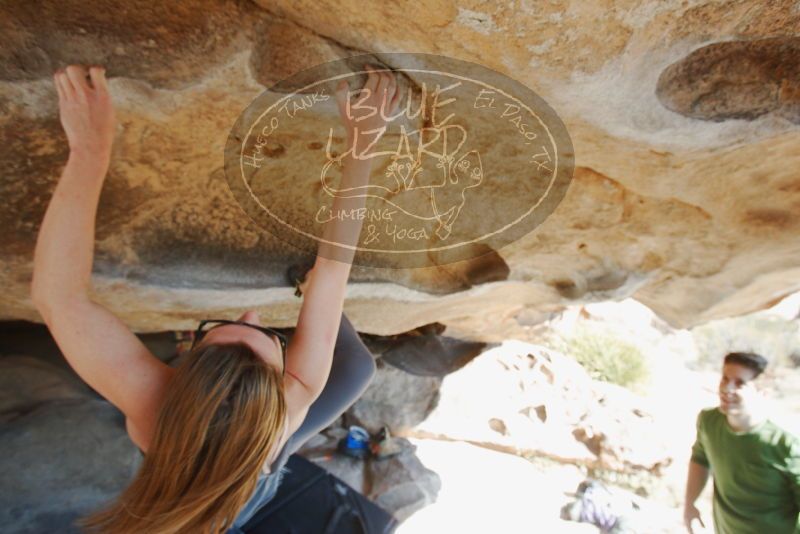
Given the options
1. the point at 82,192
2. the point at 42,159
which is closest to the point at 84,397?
the point at 42,159

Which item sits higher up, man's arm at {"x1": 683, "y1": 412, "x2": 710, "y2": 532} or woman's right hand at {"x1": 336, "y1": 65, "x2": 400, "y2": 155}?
woman's right hand at {"x1": 336, "y1": 65, "x2": 400, "y2": 155}

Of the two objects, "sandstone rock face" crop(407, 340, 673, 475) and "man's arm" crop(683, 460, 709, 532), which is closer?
"man's arm" crop(683, 460, 709, 532)

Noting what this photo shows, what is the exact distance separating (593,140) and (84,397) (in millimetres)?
1777

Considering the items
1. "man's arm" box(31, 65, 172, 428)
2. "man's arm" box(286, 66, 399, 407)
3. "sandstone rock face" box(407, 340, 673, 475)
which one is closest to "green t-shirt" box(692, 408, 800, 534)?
"man's arm" box(286, 66, 399, 407)

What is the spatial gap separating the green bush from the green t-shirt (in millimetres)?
3656

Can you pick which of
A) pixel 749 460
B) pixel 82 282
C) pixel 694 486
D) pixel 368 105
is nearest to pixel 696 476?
pixel 694 486

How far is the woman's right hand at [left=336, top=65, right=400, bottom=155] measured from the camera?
2.98ft

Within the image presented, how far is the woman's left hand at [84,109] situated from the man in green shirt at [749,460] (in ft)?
5.39

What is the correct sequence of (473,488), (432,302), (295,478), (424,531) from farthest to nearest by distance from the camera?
(473,488) < (424,531) < (432,302) < (295,478)

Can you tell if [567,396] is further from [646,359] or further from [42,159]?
[42,159]

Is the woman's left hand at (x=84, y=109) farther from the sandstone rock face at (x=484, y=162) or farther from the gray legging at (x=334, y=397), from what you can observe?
the gray legging at (x=334, y=397)

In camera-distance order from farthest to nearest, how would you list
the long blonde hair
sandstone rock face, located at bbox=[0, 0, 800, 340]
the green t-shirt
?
the green t-shirt → sandstone rock face, located at bbox=[0, 0, 800, 340] → the long blonde hair

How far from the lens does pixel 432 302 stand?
2.11m

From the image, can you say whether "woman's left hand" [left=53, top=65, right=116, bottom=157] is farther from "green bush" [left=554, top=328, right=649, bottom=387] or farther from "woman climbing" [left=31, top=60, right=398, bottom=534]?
"green bush" [left=554, top=328, right=649, bottom=387]
